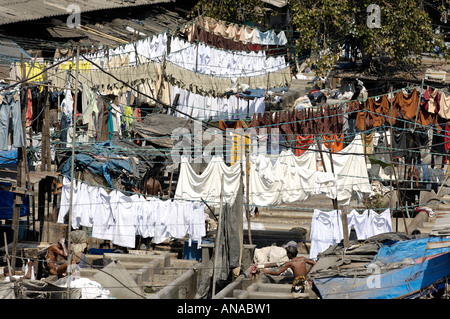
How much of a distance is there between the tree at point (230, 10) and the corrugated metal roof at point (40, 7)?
3.13 m

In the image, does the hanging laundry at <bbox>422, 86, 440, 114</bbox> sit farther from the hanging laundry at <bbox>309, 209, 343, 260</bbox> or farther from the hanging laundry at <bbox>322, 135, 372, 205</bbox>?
the hanging laundry at <bbox>309, 209, 343, 260</bbox>

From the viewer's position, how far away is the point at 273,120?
2636 cm

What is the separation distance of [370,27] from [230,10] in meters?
6.26

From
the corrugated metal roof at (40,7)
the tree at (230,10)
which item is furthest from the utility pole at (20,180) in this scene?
the tree at (230,10)

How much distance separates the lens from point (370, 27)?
32.9 m

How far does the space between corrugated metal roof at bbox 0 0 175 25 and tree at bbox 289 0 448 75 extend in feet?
23.6

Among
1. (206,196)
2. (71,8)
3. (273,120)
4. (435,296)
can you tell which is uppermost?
(71,8)

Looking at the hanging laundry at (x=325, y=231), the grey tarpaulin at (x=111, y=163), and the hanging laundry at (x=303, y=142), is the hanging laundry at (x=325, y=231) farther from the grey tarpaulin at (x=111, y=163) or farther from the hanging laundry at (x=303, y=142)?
the grey tarpaulin at (x=111, y=163)

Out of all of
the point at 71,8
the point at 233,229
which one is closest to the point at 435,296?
the point at 233,229

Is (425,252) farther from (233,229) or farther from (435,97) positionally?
(435,97)

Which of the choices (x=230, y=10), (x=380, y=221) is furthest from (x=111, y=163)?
(x=230, y=10)

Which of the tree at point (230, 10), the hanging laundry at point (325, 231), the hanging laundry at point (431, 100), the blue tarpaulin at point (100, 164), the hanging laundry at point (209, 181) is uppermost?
the tree at point (230, 10)

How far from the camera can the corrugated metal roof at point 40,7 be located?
29281 millimetres
